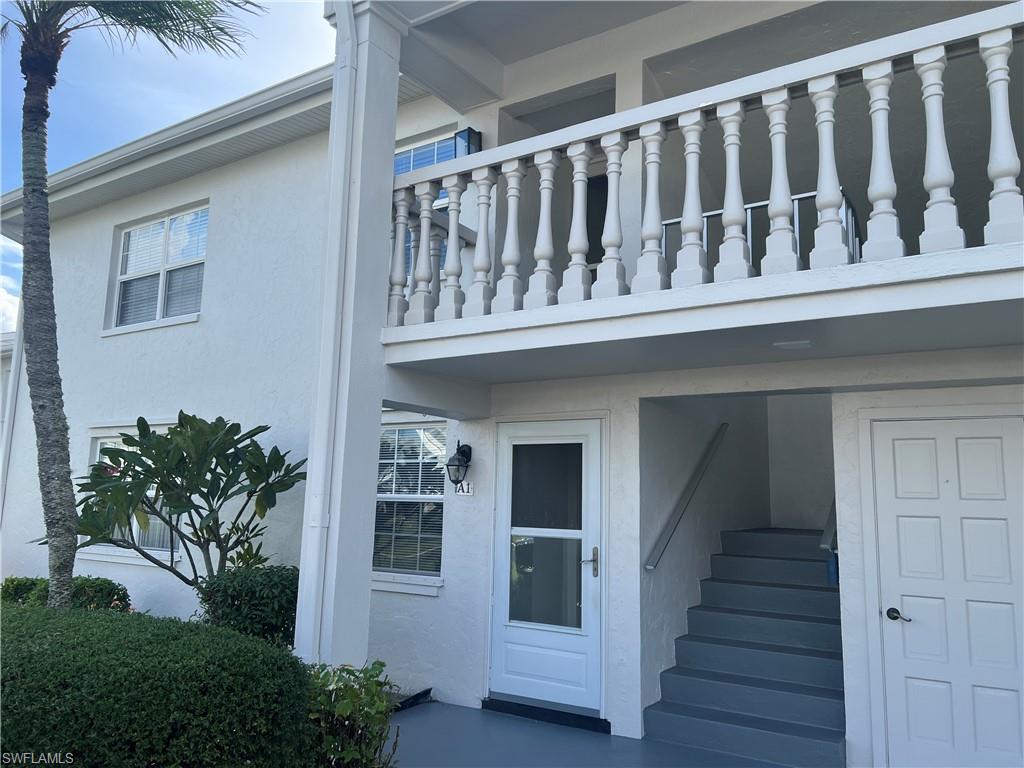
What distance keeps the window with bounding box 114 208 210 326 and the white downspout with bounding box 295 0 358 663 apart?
4.64m

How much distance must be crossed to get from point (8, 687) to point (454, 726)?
336cm

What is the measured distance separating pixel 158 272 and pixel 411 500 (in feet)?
16.7

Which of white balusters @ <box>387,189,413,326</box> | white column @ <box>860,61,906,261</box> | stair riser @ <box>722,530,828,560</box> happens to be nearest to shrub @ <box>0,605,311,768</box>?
white balusters @ <box>387,189,413,326</box>

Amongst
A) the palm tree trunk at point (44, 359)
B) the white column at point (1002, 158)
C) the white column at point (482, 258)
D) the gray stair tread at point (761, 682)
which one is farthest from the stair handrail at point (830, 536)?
the palm tree trunk at point (44, 359)

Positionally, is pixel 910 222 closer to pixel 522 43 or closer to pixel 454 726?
pixel 522 43

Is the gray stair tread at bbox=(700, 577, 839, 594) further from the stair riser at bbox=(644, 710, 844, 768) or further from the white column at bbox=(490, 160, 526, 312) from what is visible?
the white column at bbox=(490, 160, 526, 312)

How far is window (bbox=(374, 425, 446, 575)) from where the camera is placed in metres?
6.91

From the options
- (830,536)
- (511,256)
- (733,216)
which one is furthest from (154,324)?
(830,536)

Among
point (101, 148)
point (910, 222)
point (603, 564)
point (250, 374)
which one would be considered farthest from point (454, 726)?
point (101, 148)

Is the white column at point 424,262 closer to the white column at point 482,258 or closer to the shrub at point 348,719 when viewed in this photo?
the white column at point 482,258

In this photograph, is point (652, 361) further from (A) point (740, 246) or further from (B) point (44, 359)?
(B) point (44, 359)

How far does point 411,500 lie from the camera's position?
7109 millimetres

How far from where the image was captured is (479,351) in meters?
5.00

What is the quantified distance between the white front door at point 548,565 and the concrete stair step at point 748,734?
0.57 metres
